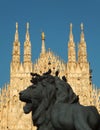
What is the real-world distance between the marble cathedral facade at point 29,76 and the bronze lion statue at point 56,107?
22.8 metres

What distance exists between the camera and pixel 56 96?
3.75 metres

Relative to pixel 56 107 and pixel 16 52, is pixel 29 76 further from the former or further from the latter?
pixel 56 107

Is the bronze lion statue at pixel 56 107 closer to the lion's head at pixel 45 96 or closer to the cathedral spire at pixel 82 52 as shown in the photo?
the lion's head at pixel 45 96

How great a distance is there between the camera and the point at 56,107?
143 inches

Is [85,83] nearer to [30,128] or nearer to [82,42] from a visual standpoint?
[82,42]

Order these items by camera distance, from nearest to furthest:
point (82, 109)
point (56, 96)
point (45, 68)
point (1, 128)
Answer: point (82, 109) < point (56, 96) < point (1, 128) < point (45, 68)

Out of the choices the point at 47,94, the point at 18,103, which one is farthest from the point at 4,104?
the point at 47,94

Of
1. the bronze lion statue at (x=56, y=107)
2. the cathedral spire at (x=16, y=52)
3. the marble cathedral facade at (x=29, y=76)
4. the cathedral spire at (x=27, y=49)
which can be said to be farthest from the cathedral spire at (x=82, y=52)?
the bronze lion statue at (x=56, y=107)

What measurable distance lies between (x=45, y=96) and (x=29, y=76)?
2411 cm

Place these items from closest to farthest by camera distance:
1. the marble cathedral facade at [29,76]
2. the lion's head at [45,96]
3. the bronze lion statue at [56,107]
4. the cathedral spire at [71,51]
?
Result: the bronze lion statue at [56,107] → the lion's head at [45,96] → the marble cathedral facade at [29,76] → the cathedral spire at [71,51]

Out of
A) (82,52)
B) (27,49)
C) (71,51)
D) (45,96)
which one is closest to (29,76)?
(27,49)

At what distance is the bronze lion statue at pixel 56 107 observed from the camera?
3479 millimetres

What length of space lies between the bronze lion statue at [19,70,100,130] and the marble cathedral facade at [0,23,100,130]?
2278cm

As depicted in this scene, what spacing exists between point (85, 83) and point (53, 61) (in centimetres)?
293
